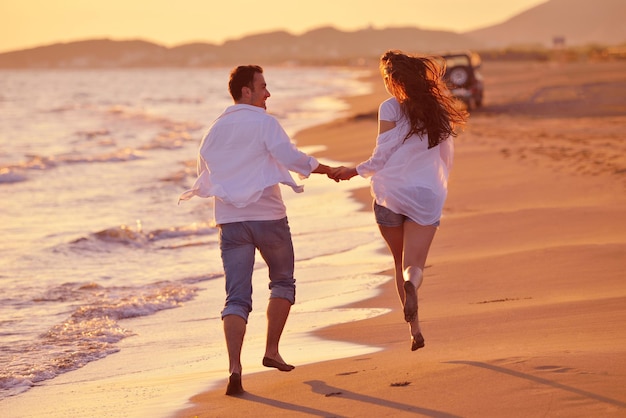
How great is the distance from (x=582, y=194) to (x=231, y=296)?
7.11m

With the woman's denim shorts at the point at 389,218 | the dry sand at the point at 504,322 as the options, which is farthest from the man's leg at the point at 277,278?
the woman's denim shorts at the point at 389,218

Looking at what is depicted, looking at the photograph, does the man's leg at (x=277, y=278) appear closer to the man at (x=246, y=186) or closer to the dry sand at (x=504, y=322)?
the man at (x=246, y=186)

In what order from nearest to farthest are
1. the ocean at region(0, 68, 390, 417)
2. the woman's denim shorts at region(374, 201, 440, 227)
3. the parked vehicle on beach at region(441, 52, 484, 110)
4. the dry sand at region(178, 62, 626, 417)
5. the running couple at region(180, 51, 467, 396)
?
the dry sand at region(178, 62, 626, 417) < the running couple at region(180, 51, 467, 396) < the woman's denim shorts at region(374, 201, 440, 227) < the ocean at region(0, 68, 390, 417) < the parked vehicle on beach at region(441, 52, 484, 110)

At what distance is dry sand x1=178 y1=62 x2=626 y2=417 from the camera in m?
4.83

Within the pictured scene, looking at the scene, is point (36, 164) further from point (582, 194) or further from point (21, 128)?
point (21, 128)

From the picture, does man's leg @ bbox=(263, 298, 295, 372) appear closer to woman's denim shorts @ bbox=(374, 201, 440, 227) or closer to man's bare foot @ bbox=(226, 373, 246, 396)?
man's bare foot @ bbox=(226, 373, 246, 396)

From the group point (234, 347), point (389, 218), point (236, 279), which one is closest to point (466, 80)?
point (389, 218)

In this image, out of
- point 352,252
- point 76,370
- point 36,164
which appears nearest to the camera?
point 76,370

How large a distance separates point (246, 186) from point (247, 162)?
5.6 inches

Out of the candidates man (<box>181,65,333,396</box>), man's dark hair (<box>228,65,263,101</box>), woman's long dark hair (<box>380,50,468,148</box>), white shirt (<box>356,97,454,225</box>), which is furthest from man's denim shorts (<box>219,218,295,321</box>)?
woman's long dark hair (<box>380,50,468,148</box>)

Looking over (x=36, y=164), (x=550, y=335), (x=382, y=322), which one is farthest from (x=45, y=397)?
(x=36, y=164)

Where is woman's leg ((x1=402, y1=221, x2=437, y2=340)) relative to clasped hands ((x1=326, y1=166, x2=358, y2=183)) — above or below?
below

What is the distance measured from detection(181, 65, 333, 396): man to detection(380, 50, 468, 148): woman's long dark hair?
2.11 feet

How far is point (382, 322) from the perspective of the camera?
7160 mm
